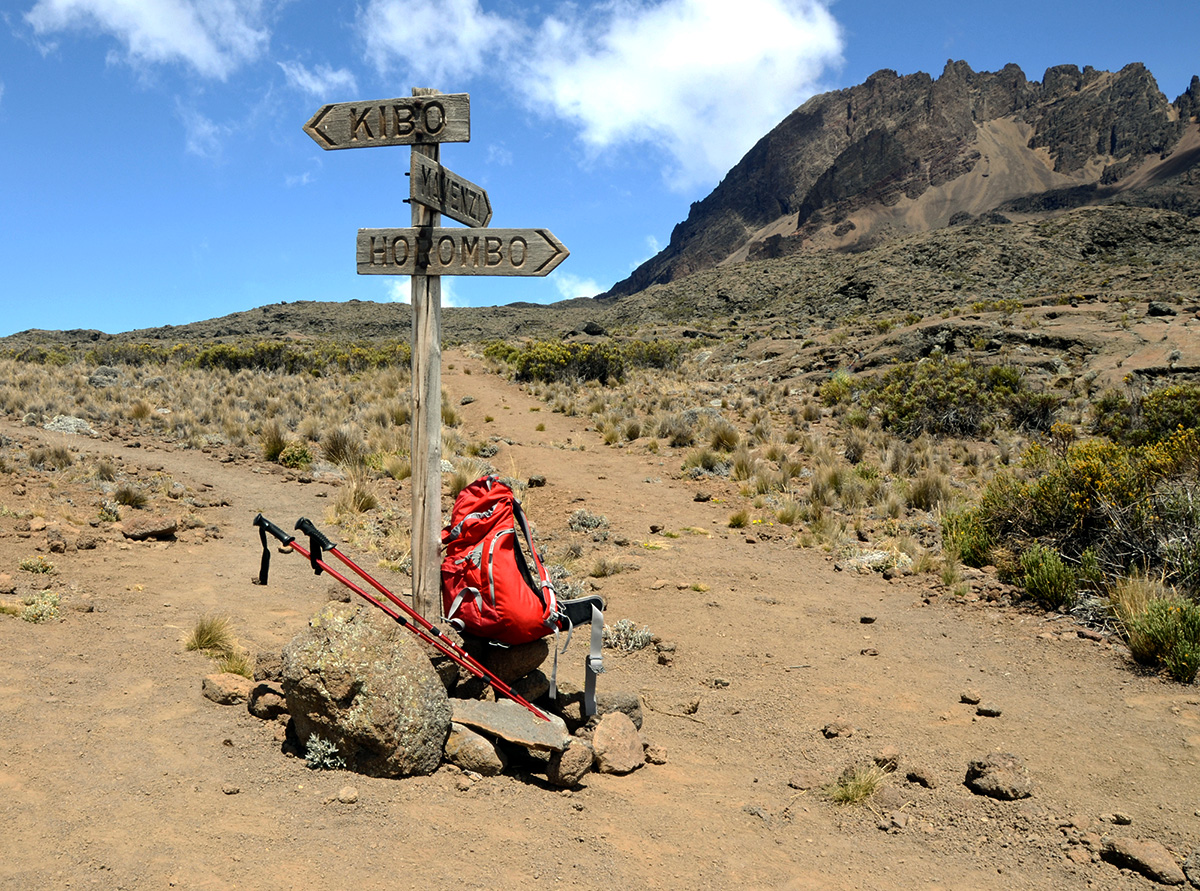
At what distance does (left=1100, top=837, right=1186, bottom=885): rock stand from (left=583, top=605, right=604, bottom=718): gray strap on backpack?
8.18ft

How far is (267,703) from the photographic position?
3.79 m

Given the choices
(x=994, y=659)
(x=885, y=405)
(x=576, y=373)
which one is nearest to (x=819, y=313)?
(x=576, y=373)

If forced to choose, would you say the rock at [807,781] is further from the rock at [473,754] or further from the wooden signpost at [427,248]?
the wooden signpost at [427,248]

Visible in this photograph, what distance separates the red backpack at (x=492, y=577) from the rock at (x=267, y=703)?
97 cm

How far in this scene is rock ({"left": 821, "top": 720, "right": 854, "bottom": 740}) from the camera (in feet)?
14.8

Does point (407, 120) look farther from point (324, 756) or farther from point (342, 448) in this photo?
point (342, 448)

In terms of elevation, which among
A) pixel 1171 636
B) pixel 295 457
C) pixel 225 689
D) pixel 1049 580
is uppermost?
pixel 295 457

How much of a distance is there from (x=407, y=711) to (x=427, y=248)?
2551 millimetres

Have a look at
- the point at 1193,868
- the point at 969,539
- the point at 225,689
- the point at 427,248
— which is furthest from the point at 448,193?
the point at 969,539

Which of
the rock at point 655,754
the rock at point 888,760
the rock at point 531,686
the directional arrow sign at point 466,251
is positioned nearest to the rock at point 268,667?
the rock at point 531,686

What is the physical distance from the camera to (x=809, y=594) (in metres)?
7.19

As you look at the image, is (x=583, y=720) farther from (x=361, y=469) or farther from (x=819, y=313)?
(x=819, y=313)

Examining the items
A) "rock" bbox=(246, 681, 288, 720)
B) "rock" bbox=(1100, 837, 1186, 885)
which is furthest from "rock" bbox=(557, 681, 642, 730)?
"rock" bbox=(1100, 837, 1186, 885)

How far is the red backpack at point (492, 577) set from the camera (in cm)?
392
